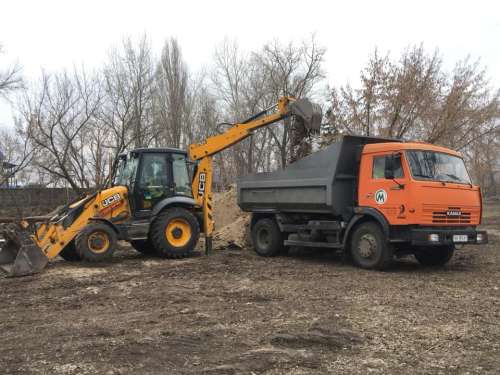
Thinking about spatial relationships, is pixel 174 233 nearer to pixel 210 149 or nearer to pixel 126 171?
pixel 126 171

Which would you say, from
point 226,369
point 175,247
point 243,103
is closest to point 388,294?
point 226,369

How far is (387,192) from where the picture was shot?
9.24 m

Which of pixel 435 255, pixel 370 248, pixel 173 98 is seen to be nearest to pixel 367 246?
pixel 370 248

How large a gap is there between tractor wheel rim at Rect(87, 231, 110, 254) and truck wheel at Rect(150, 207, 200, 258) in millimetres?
1054

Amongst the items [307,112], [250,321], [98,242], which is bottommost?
[250,321]

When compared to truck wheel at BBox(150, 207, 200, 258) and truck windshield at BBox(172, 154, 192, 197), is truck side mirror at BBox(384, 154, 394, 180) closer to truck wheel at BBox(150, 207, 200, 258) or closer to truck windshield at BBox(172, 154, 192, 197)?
truck wheel at BBox(150, 207, 200, 258)

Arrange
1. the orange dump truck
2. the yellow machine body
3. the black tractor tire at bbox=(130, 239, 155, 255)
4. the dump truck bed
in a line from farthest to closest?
the black tractor tire at bbox=(130, 239, 155, 255) < the dump truck bed < the yellow machine body < the orange dump truck

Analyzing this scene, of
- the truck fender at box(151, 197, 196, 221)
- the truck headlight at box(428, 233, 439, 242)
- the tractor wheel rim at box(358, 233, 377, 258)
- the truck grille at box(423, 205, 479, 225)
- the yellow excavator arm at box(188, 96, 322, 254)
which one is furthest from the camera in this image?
the yellow excavator arm at box(188, 96, 322, 254)

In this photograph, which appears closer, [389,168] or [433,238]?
[433,238]

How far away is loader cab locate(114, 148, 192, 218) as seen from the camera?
437 inches

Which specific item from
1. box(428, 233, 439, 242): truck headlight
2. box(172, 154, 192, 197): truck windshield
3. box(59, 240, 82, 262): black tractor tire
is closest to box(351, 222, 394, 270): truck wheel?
box(428, 233, 439, 242): truck headlight

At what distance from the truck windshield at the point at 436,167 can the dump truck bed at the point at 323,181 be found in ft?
3.84

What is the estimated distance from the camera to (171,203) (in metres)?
11.3

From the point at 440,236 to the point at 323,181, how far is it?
246 cm
